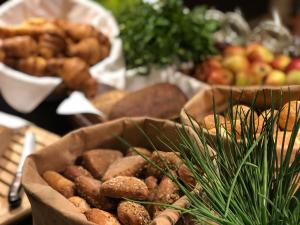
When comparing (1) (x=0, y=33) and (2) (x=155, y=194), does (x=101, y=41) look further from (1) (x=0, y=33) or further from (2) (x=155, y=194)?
(2) (x=155, y=194)

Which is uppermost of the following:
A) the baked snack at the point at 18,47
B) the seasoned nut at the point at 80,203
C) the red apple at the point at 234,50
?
the baked snack at the point at 18,47

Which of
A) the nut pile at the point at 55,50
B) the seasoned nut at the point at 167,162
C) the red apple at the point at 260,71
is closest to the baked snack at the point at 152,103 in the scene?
the nut pile at the point at 55,50

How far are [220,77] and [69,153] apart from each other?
67 centimetres

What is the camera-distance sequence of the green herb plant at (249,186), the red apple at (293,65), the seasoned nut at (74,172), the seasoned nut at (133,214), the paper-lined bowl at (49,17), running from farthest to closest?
the red apple at (293,65)
the paper-lined bowl at (49,17)
the seasoned nut at (74,172)
the seasoned nut at (133,214)
the green herb plant at (249,186)

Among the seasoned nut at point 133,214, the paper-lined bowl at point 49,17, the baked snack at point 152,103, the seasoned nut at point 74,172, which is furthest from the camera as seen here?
the paper-lined bowl at point 49,17

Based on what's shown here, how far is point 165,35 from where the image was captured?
1.43m

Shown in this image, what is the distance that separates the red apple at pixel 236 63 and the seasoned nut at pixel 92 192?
0.78m

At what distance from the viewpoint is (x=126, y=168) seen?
761 millimetres

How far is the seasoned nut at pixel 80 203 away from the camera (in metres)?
0.71

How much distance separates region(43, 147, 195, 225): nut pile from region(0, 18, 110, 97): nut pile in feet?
1.70

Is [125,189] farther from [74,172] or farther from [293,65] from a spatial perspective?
[293,65]

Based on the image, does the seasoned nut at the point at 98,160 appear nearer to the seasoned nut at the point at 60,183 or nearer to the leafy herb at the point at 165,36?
the seasoned nut at the point at 60,183

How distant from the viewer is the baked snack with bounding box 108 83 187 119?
1.17 meters

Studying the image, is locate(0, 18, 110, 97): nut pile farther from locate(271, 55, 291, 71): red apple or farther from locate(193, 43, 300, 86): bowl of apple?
locate(271, 55, 291, 71): red apple
